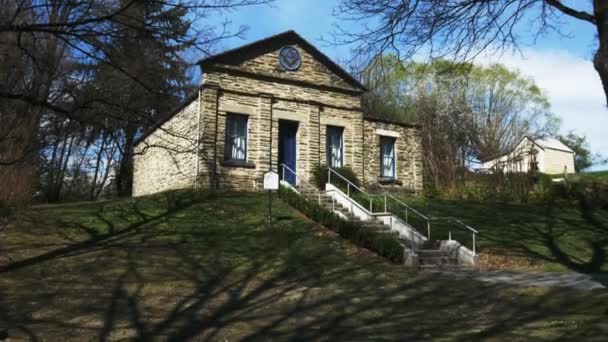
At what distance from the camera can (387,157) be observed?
76.5 feet

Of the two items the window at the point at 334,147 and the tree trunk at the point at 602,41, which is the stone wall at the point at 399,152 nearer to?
the window at the point at 334,147

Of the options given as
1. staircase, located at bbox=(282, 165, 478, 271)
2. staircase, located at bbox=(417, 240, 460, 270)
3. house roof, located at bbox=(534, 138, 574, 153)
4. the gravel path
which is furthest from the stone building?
house roof, located at bbox=(534, 138, 574, 153)

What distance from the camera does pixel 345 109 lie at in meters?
22.2

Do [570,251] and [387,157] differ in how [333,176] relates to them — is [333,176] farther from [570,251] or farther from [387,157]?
[570,251]

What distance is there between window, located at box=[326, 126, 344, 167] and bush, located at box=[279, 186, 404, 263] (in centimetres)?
459

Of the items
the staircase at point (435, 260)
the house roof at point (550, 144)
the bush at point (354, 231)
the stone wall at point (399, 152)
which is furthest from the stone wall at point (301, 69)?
the house roof at point (550, 144)

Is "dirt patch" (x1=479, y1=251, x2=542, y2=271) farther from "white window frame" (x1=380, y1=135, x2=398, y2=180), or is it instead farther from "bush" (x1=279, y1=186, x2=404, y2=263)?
"white window frame" (x1=380, y1=135, x2=398, y2=180)

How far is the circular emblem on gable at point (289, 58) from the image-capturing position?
69.2 feet

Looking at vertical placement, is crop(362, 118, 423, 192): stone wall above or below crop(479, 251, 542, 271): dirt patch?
above

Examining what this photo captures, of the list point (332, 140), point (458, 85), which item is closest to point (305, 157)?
point (332, 140)

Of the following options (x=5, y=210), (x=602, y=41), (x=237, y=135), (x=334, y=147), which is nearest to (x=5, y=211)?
(x=5, y=210)

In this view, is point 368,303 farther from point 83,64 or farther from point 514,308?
point 83,64

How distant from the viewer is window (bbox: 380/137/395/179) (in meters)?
23.1

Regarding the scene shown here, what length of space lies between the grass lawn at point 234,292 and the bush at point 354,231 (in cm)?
40
